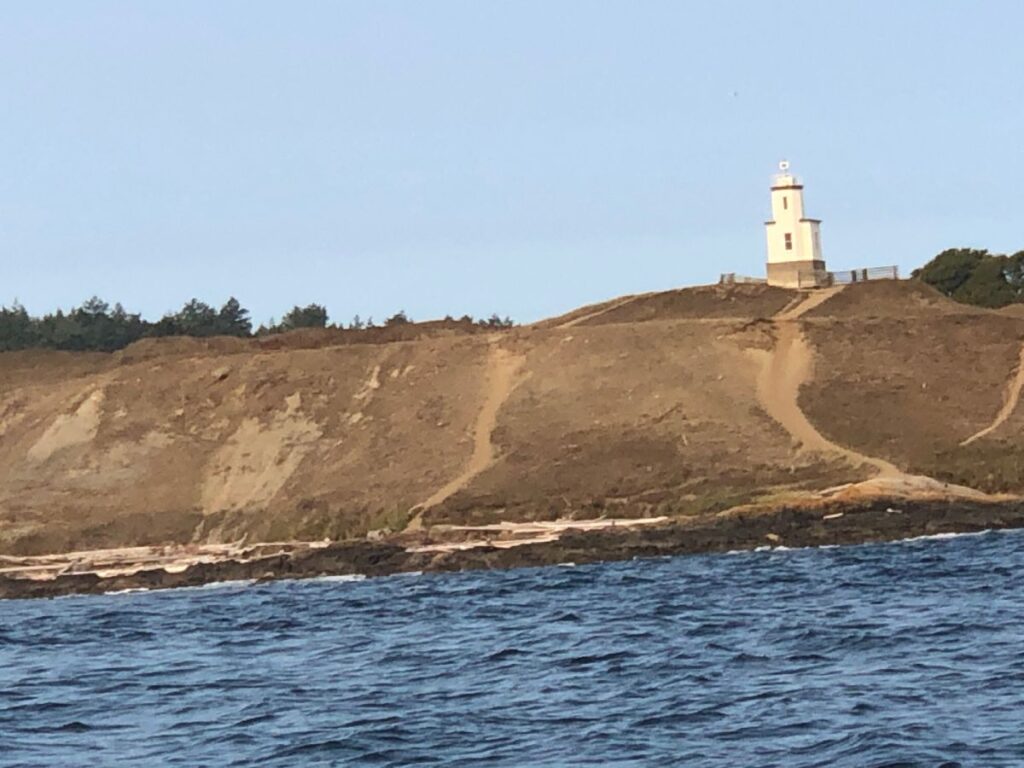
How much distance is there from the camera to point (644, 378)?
2825 inches

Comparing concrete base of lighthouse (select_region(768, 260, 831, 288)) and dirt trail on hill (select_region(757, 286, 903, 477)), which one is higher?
concrete base of lighthouse (select_region(768, 260, 831, 288))

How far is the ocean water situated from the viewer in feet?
73.5

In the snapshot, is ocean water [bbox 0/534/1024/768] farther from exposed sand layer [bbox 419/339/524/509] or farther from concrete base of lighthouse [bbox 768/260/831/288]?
concrete base of lighthouse [bbox 768/260/831/288]

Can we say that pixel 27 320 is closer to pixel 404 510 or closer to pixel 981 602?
pixel 404 510

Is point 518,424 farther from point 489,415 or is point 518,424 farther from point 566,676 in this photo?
point 566,676

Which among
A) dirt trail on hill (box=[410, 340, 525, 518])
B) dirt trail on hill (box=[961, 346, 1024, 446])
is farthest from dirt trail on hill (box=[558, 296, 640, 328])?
dirt trail on hill (box=[961, 346, 1024, 446])

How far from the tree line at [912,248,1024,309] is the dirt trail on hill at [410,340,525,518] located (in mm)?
31576

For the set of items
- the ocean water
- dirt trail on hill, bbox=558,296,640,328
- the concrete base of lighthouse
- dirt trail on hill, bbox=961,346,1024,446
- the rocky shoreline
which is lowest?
the ocean water

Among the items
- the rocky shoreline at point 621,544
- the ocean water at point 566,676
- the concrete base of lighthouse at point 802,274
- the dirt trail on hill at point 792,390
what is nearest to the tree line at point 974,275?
the concrete base of lighthouse at point 802,274

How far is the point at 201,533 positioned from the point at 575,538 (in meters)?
15.8

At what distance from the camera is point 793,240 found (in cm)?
8650

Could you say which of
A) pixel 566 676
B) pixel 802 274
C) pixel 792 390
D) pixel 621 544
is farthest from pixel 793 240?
pixel 566 676

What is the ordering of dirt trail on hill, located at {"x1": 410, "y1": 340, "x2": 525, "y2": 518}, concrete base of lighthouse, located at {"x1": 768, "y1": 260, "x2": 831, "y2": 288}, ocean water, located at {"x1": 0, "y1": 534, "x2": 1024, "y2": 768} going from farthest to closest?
1. concrete base of lighthouse, located at {"x1": 768, "y1": 260, "x2": 831, "y2": 288}
2. dirt trail on hill, located at {"x1": 410, "y1": 340, "x2": 525, "y2": 518}
3. ocean water, located at {"x1": 0, "y1": 534, "x2": 1024, "y2": 768}

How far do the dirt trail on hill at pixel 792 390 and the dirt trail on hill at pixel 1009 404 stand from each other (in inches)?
160
